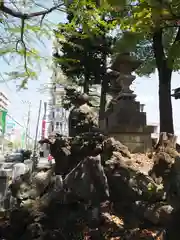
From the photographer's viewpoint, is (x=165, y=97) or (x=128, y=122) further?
(x=165, y=97)

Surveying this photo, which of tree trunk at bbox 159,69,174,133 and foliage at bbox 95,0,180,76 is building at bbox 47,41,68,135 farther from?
foliage at bbox 95,0,180,76

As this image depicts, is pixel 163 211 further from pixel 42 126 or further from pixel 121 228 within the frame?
pixel 42 126

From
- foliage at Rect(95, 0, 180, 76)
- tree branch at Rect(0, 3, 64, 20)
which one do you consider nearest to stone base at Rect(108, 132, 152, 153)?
tree branch at Rect(0, 3, 64, 20)

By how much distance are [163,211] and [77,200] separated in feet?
5.10

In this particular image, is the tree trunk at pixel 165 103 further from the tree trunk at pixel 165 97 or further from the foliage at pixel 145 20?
the foliage at pixel 145 20

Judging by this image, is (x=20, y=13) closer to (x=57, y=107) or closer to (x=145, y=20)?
(x=145, y=20)

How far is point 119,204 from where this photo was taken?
5387mm

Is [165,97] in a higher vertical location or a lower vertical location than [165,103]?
higher

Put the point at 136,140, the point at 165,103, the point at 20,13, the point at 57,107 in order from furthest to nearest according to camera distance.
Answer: the point at 57,107, the point at 165,103, the point at 136,140, the point at 20,13

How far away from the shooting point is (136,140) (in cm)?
1028

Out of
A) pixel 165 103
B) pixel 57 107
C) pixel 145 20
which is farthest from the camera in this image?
pixel 57 107

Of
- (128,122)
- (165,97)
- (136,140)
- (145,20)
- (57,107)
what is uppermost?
(57,107)

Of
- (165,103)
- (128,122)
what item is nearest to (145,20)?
(128,122)

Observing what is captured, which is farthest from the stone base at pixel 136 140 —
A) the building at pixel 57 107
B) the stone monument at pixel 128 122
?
the building at pixel 57 107
